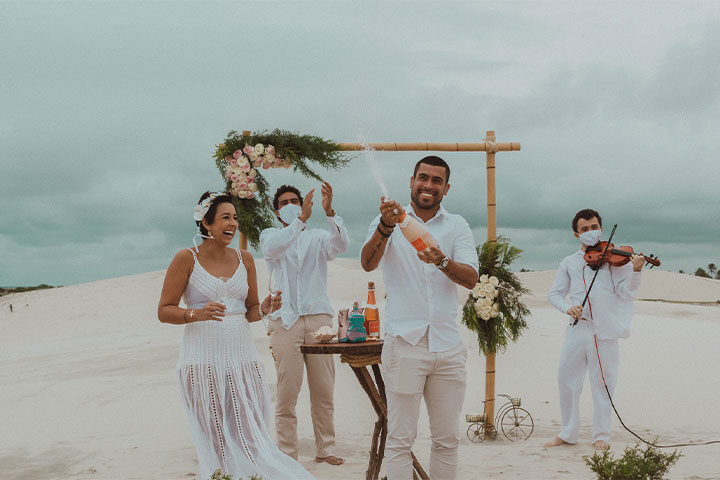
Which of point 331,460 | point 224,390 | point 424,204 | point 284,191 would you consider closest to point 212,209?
point 224,390

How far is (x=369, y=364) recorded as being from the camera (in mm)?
5320

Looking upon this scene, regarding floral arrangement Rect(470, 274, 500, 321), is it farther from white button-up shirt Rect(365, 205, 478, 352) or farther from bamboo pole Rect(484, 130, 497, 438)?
white button-up shirt Rect(365, 205, 478, 352)

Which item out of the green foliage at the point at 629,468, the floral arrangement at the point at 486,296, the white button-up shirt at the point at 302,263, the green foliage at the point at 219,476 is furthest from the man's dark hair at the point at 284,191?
the green foliage at the point at 629,468

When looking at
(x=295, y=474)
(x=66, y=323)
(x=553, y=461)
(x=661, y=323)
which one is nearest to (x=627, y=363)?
(x=661, y=323)

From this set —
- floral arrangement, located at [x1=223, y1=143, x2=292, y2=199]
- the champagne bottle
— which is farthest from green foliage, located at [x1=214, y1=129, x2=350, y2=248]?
the champagne bottle

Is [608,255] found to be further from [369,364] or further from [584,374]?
[369,364]

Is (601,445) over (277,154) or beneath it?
beneath

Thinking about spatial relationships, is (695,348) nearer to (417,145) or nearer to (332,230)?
(417,145)

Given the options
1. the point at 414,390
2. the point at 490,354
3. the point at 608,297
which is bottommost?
the point at 490,354

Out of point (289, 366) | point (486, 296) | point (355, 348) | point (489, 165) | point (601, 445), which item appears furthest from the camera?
point (489, 165)

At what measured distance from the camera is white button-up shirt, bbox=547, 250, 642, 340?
7004 mm

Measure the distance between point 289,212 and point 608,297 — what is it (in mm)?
3295

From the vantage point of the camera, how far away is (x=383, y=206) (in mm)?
4059

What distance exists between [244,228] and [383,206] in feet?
10.8
